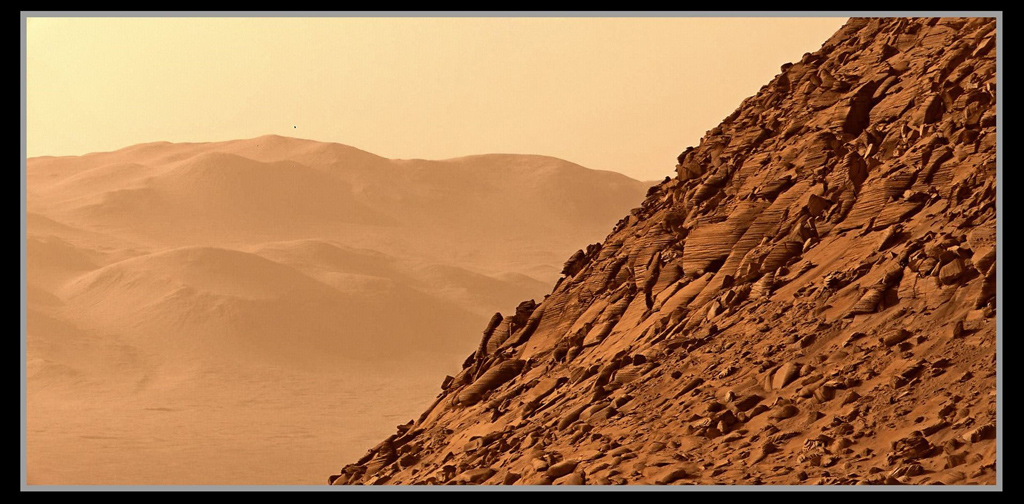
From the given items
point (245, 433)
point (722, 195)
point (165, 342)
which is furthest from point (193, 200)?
point (722, 195)

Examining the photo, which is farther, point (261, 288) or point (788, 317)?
point (261, 288)

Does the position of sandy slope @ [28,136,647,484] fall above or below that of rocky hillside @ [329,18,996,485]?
above

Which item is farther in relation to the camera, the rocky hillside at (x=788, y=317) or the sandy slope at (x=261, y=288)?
the sandy slope at (x=261, y=288)

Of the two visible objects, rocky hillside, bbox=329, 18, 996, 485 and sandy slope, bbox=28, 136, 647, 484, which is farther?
sandy slope, bbox=28, 136, 647, 484

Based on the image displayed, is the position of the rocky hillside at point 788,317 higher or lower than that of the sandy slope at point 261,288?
lower
